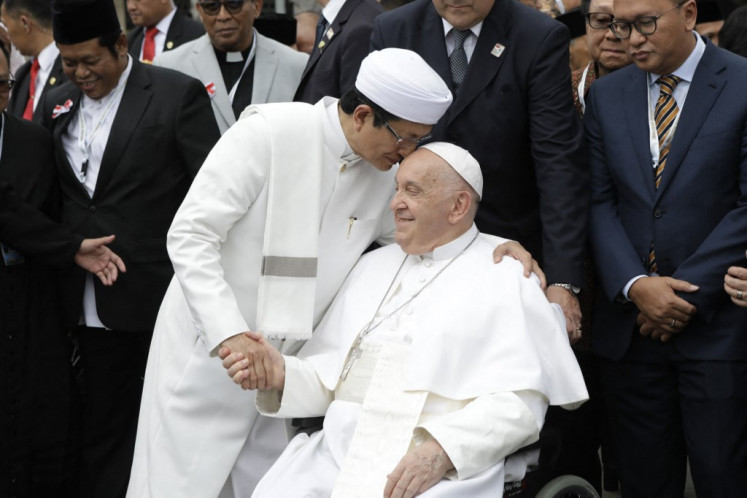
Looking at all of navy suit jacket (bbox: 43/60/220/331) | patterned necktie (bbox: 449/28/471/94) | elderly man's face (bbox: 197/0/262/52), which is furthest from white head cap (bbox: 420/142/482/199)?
elderly man's face (bbox: 197/0/262/52)

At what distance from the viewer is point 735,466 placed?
4.53m

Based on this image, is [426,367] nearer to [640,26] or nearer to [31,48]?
[640,26]

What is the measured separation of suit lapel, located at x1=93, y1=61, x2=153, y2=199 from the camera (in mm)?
5508

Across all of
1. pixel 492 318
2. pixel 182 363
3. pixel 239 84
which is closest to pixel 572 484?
pixel 492 318

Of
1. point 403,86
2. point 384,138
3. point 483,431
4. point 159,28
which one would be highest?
point 403,86

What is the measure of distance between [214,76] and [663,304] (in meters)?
3.04

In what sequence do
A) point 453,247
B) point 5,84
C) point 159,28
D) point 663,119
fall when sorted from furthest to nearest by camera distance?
point 159,28 < point 5,84 < point 663,119 < point 453,247

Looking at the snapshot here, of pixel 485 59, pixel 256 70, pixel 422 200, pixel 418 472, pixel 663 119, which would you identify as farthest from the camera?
pixel 256 70

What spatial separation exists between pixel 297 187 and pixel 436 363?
878 mm

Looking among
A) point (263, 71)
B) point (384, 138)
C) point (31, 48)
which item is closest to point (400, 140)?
point (384, 138)

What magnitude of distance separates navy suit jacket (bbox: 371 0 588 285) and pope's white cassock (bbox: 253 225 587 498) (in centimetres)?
44

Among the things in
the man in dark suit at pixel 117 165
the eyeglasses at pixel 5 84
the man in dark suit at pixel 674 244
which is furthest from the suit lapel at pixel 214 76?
the man in dark suit at pixel 674 244

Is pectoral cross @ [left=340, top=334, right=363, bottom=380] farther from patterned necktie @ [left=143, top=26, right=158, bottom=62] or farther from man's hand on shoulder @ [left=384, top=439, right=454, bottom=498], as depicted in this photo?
patterned necktie @ [left=143, top=26, right=158, bottom=62]

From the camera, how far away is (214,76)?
6457mm
